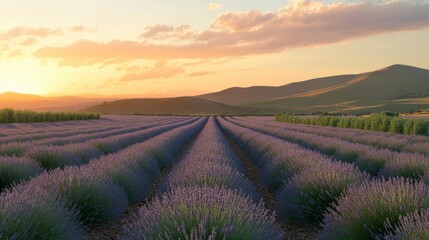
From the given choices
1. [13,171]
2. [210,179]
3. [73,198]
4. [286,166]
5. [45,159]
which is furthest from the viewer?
[45,159]

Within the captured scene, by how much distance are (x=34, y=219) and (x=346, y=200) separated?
2.85 meters

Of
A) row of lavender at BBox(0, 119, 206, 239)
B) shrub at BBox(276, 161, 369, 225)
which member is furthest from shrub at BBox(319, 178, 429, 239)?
row of lavender at BBox(0, 119, 206, 239)

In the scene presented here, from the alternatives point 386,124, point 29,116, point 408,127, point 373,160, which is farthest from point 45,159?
point 29,116

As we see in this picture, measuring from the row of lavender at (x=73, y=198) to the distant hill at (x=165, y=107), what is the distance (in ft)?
376

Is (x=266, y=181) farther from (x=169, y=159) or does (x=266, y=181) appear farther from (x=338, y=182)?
(x=169, y=159)

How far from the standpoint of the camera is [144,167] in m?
8.54

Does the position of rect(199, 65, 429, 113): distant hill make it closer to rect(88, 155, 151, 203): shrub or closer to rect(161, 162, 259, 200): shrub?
rect(88, 155, 151, 203): shrub

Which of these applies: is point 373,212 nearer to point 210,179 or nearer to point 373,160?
point 210,179

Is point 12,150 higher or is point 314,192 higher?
point 12,150

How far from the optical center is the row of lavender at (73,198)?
10.9 feet

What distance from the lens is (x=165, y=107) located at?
133 m

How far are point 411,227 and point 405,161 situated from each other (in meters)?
4.29

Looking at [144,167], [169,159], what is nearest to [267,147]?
[169,159]

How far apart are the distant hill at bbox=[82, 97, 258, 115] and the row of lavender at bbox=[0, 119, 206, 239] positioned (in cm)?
11451
